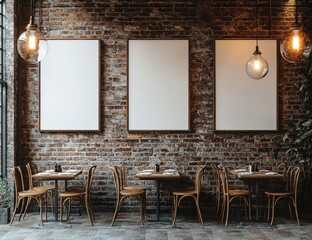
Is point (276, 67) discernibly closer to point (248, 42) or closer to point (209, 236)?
point (248, 42)

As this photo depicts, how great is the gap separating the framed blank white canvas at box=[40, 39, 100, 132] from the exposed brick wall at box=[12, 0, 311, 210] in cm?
13

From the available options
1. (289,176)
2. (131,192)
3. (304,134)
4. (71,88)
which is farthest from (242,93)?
(71,88)

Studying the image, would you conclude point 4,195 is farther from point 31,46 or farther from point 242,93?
point 242,93

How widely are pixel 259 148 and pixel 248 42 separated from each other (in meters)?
1.92

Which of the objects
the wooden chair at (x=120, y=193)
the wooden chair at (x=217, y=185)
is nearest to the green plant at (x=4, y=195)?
the wooden chair at (x=120, y=193)

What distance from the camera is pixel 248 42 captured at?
24.2 ft

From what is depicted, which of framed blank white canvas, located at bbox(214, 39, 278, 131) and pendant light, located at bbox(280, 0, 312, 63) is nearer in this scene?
pendant light, located at bbox(280, 0, 312, 63)

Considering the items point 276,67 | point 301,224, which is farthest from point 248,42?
point 301,224

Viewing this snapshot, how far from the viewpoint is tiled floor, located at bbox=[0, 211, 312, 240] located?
221 inches

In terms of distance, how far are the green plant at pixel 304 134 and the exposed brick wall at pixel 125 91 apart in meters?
0.39

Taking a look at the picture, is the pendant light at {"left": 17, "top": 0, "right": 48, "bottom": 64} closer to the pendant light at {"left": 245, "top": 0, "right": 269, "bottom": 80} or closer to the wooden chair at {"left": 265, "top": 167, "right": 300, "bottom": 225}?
the pendant light at {"left": 245, "top": 0, "right": 269, "bottom": 80}

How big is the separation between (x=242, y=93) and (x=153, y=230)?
296 cm

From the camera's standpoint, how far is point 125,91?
24.2 ft

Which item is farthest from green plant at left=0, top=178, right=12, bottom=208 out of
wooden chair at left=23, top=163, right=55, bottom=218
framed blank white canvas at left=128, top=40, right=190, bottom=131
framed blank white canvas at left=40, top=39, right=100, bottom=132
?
framed blank white canvas at left=128, top=40, right=190, bottom=131
